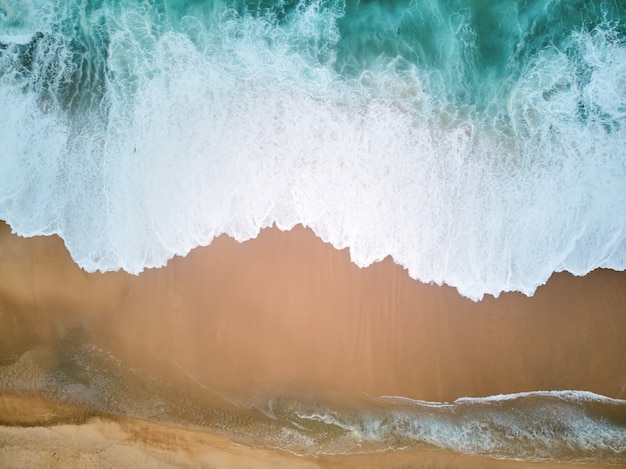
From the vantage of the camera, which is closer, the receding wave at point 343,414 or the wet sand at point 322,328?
the receding wave at point 343,414

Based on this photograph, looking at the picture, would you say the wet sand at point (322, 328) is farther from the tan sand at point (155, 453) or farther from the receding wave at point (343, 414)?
the tan sand at point (155, 453)

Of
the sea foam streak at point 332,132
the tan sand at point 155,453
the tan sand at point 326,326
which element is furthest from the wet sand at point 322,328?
the tan sand at point 155,453

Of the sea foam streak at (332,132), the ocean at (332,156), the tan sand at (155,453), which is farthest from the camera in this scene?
the sea foam streak at (332,132)

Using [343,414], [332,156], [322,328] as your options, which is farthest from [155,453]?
[332,156]

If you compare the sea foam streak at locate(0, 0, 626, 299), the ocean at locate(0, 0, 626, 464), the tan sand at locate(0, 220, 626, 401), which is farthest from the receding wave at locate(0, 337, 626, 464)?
the sea foam streak at locate(0, 0, 626, 299)

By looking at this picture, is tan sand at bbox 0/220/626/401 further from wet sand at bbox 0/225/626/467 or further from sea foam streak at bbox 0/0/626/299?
sea foam streak at bbox 0/0/626/299

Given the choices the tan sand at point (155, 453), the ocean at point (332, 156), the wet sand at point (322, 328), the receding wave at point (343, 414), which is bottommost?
the tan sand at point (155, 453)

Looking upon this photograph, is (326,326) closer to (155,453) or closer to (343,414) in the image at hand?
(343,414)
